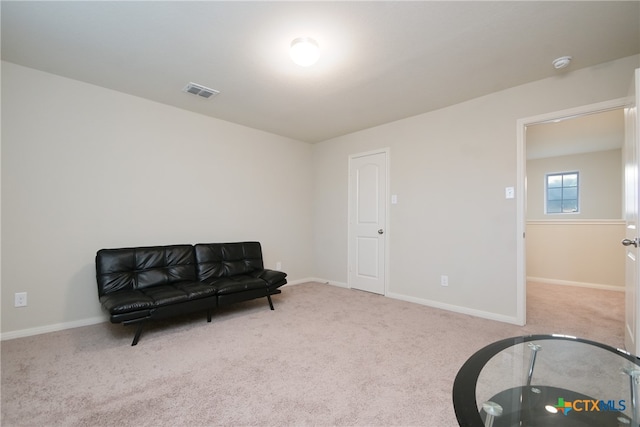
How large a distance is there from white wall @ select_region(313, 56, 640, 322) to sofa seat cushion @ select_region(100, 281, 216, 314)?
8.20ft

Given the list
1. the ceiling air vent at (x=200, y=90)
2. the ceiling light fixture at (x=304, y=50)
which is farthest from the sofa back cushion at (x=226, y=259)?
the ceiling light fixture at (x=304, y=50)

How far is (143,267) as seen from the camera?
291 centimetres

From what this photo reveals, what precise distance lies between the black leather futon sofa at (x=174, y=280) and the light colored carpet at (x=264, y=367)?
0.84 ft

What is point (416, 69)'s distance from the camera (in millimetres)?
2555

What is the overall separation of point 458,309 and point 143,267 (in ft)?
11.5

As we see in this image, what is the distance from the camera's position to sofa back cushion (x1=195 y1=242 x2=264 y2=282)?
131 inches

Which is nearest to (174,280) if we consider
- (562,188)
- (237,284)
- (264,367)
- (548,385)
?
(237,284)

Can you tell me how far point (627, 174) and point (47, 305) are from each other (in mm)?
5141

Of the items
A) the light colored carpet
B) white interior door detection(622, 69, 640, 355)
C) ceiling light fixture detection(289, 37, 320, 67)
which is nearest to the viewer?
the light colored carpet

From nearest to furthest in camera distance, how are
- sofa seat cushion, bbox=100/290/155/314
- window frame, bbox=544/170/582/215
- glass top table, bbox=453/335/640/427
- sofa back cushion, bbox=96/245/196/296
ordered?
glass top table, bbox=453/335/640/427
sofa seat cushion, bbox=100/290/155/314
sofa back cushion, bbox=96/245/196/296
window frame, bbox=544/170/582/215

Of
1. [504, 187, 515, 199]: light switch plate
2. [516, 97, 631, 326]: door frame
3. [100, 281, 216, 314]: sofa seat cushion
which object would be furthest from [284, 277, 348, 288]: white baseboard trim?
[504, 187, 515, 199]: light switch plate

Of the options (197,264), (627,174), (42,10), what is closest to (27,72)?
(42,10)

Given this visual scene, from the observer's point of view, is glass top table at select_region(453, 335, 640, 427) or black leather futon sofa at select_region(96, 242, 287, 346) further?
black leather futon sofa at select_region(96, 242, 287, 346)

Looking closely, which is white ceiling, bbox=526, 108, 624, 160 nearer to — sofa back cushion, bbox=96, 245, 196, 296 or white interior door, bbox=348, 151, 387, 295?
white interior door, bbox=348, 151, 387, 295
